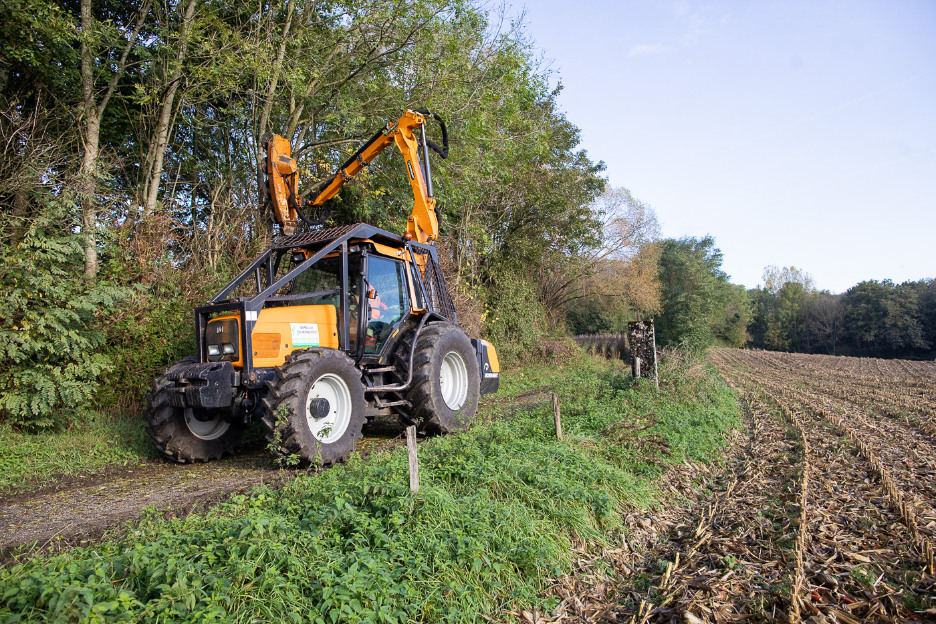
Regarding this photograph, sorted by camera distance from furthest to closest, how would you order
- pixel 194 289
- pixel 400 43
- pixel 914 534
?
pixel 400 43
pixel 194 289
pixel 914 534

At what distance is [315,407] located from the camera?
17.6 ft

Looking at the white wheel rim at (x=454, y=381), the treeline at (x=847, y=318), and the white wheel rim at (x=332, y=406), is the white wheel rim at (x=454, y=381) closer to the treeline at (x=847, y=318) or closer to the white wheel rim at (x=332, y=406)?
the white wheel rim at (x=332, y=406)

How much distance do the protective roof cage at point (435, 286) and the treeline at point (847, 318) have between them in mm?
52229

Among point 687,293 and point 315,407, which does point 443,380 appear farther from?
point 687,293

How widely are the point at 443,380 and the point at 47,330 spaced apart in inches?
195

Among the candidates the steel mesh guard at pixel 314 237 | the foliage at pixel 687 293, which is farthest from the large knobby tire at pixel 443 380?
the foliage at pixel 687 293

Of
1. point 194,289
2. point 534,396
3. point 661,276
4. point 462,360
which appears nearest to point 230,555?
point 462,360

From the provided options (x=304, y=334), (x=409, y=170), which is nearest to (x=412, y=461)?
(x=304, y=334)

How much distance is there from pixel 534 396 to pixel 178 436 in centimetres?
757

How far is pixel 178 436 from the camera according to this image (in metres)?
5.60

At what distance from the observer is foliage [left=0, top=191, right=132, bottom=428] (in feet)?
20.2

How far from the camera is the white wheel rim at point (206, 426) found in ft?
18.8

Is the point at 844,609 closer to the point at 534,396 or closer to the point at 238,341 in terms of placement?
the point at 238,341

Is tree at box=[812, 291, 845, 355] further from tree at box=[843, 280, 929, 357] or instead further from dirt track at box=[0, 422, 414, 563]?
dirt track at box=[0, 422, 414, 563]
